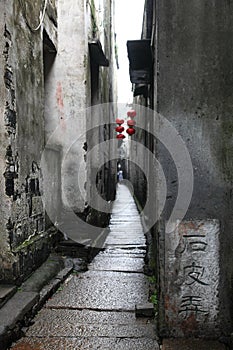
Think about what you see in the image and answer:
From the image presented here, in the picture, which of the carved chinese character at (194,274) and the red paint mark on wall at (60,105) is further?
the red paint mark on wall at (60,105)

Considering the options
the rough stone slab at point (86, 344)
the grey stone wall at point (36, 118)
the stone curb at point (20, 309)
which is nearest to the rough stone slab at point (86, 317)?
the stone curb at point (20, 309)

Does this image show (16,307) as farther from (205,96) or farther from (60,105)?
(60,105)

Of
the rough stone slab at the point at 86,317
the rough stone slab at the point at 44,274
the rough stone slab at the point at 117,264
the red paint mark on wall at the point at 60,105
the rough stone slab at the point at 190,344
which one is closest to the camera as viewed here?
the rough stone slab at the point at 190,344

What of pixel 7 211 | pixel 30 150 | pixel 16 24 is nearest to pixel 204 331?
pixel 7 211

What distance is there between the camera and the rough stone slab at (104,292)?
4.57 metres

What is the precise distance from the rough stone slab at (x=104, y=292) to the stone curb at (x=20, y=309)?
6.4 inches

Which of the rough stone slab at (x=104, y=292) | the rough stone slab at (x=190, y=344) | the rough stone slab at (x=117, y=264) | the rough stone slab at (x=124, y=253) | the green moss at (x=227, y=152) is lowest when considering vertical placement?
the rough stone slab at (x=124, y=253)

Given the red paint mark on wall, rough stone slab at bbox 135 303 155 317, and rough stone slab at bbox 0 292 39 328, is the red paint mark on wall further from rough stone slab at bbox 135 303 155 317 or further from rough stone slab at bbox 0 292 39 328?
rough stone slab at bbox 135 303 155 317

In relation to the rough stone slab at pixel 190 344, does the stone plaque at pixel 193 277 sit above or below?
above

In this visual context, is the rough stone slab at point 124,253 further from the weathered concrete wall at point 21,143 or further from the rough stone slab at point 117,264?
the weathered concrete wall at point 21,143

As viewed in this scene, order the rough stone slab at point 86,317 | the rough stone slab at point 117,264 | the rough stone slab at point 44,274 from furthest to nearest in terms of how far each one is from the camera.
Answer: the rough stone slab at point 117,264 < the rough stone slab at point 44,274 < the rough stone slab at point 86,317

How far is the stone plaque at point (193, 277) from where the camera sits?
3.31m

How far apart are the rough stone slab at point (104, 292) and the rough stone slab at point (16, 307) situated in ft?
1.44

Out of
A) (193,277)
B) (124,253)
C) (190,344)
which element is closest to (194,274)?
(193,277)
